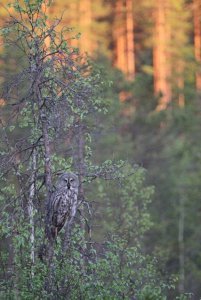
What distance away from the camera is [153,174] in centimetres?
3091

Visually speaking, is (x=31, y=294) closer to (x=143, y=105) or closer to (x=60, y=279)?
(x=60, y=279)

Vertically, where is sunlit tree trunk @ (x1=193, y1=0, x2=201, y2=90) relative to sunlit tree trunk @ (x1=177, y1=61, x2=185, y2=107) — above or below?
above

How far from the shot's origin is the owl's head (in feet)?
37.0

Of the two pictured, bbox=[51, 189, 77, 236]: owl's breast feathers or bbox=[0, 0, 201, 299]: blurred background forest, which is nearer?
bbox=[51, 189, 77, 236]: owl's breast feathers

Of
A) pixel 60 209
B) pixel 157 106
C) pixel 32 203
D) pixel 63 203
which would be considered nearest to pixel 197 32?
pixel 157 106

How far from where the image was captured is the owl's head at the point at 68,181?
11.3 metres

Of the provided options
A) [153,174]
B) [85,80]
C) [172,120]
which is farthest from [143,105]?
[85,80]

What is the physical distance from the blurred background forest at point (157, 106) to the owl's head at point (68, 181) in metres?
2.23

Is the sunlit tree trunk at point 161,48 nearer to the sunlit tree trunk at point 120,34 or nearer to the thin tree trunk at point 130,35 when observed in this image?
the thin tree trunk at point 130,35

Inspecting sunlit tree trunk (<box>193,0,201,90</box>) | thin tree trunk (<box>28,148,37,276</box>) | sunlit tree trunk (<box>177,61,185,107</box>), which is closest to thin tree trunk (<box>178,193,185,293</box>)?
sunlit tree trunk (<box>177,61,185,107</box>)

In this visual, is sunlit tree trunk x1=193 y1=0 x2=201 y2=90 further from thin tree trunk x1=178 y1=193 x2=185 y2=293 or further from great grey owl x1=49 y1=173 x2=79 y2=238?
great grey owl x1=49 y1=173 x2=79 y2=238

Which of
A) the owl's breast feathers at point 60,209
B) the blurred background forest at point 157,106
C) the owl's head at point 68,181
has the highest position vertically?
the blurred background forest at point 157,106

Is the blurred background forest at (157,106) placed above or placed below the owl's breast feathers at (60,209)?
above

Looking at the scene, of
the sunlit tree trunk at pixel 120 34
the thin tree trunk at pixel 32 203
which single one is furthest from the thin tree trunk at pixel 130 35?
the thin tree trunk at pixel 32 203
